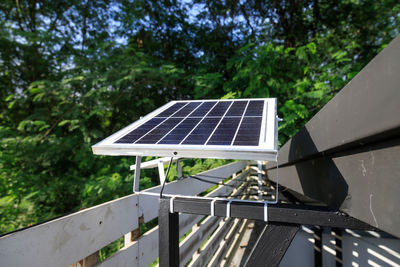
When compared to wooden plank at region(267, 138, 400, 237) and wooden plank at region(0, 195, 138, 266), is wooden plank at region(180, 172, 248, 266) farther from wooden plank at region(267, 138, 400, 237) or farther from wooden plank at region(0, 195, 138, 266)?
wooden plank at region(267, 138, 400, 237)

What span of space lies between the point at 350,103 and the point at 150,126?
1.51 meters

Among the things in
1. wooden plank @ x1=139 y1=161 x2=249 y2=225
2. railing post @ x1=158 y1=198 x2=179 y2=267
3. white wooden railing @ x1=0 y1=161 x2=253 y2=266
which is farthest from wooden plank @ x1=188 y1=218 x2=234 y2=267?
railing post @ x1=158 y1=198 x2=179 y2=267

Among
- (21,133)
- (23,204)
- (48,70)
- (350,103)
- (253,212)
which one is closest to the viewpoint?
(350,103)

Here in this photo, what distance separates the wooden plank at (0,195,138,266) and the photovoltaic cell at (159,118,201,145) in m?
0.54

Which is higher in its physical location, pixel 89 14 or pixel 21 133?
pixel 89 14

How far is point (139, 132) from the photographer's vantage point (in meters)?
1.77

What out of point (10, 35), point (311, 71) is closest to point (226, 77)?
point (311, 71)

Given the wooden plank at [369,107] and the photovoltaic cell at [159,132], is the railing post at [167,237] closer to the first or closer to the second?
the photovoltaic cell at [159,132]

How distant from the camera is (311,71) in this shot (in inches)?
289

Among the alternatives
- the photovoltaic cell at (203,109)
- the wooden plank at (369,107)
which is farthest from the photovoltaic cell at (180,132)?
the wooden plank at (369,107)

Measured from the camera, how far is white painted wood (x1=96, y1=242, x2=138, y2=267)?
132 centimetres

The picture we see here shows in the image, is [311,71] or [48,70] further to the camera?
[48,70]

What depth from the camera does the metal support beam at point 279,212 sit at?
38.3 inches

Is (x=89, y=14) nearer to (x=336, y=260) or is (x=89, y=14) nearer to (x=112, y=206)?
(x=112, y=206)
